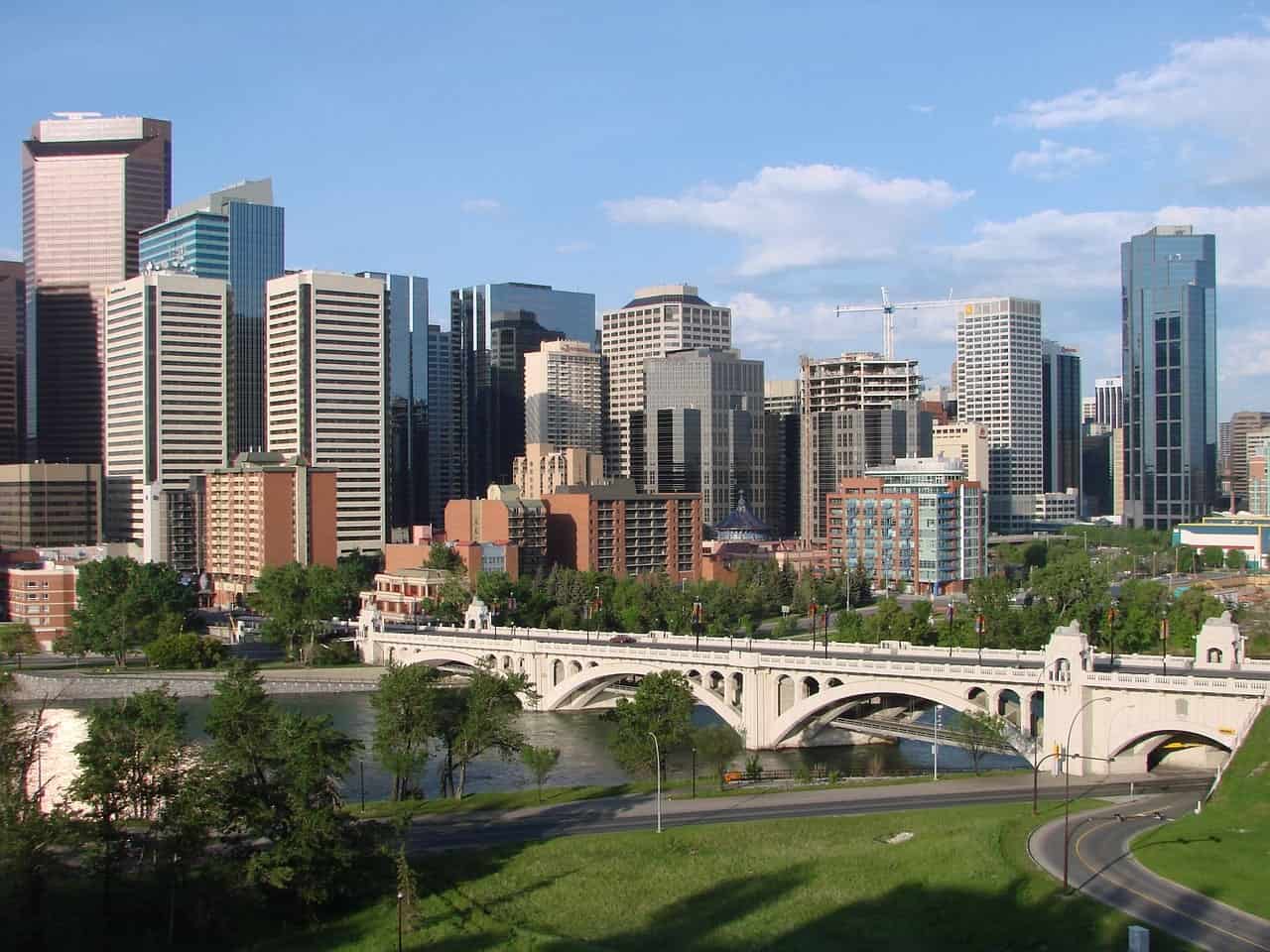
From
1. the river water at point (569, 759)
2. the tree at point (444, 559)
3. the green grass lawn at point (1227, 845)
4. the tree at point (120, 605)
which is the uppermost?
the tree at point (444, 559)

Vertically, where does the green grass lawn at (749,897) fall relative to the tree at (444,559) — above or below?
below

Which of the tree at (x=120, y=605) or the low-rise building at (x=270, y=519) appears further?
the low-rise building at (x=270, y=519)

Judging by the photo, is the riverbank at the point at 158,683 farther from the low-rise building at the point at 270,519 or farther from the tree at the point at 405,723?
the tree at the point at 405,723

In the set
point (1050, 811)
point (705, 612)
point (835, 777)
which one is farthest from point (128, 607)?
point (1050, 811)

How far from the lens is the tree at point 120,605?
13512 centimetres

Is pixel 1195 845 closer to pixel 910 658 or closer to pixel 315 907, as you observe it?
pixel 315 907

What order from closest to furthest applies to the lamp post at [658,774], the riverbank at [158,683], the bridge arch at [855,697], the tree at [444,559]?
1. the lamp post at [658,774]
2. the bridge arch at [855,697]
3. the riverbank at [158,683]
4. the tree at [444,559]

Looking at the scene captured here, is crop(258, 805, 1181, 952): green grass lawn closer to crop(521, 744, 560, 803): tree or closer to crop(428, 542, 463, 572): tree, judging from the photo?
crop(521, 744, 560, 803): tree

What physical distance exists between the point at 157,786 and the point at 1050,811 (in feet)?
124

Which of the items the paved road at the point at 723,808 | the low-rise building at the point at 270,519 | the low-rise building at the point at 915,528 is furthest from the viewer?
the low-rise building at the point at 915,528

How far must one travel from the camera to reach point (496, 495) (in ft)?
613

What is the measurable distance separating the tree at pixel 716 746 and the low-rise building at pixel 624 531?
88.3m

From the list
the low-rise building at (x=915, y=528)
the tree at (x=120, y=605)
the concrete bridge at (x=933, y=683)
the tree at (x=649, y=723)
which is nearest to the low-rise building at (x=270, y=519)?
the tree at (x=120, y=605)

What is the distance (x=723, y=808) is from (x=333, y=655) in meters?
74.9
